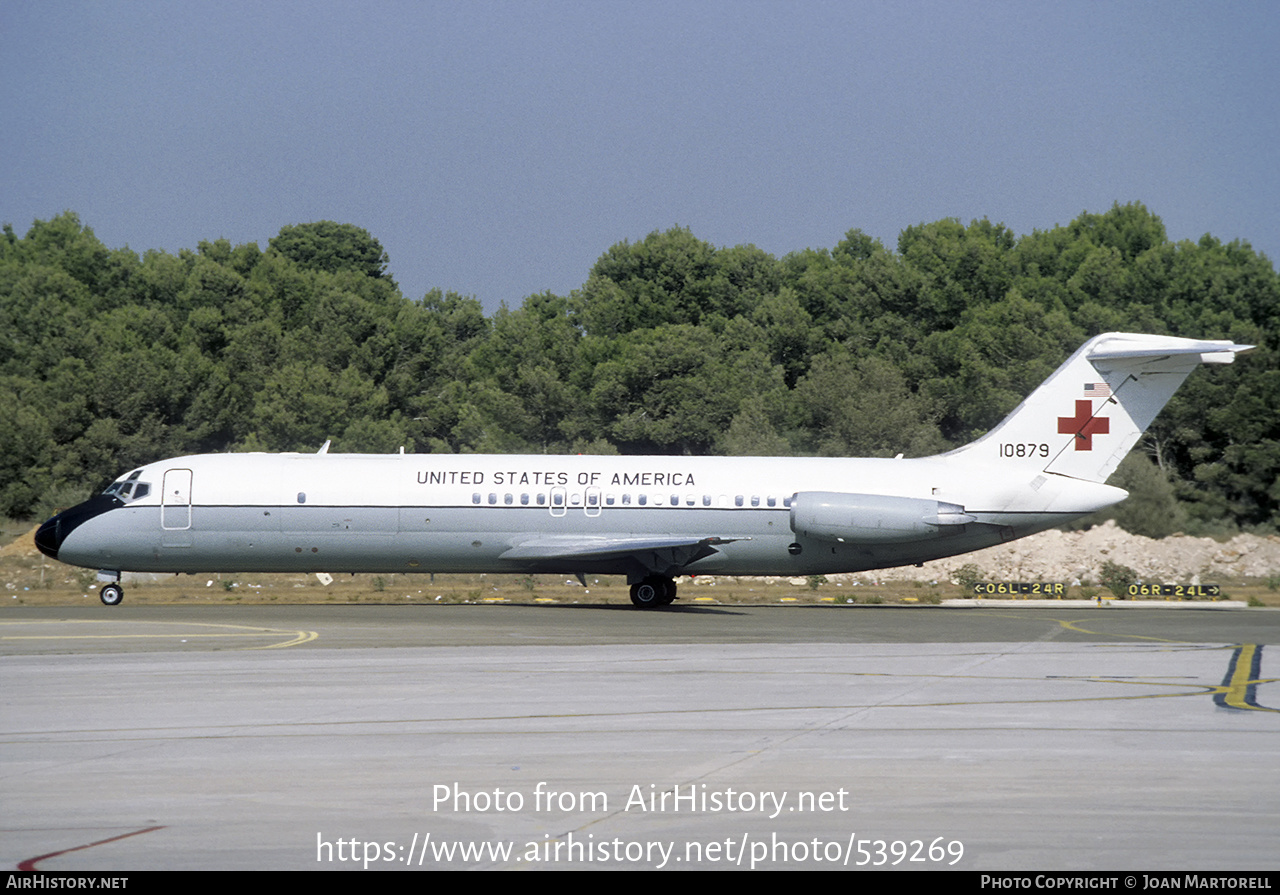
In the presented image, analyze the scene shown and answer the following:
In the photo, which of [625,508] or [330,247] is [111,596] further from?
[330,247]

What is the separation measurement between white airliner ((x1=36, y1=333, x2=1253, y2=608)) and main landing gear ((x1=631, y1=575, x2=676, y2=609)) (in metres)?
0.04

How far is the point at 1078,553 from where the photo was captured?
38.9 m

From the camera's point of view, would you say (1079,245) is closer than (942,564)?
No

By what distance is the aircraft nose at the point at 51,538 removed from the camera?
29.3 metres

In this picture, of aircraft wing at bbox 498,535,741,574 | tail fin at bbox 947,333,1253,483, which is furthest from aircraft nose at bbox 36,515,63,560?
tail fin at bbox 947,333,1253,483

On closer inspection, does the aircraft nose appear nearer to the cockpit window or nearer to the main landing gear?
the cockpit window

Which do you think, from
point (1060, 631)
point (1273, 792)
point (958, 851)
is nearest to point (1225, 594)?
point (1060, 631)

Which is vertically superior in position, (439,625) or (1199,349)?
(1199,349)

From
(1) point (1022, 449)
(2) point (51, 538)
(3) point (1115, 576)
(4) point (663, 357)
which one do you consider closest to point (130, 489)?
(2) point (51, 538)

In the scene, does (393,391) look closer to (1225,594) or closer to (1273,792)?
(1225,594)

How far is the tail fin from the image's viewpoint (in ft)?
94.4

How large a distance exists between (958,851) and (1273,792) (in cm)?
Answer: 298

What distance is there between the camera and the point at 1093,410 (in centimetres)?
2898
